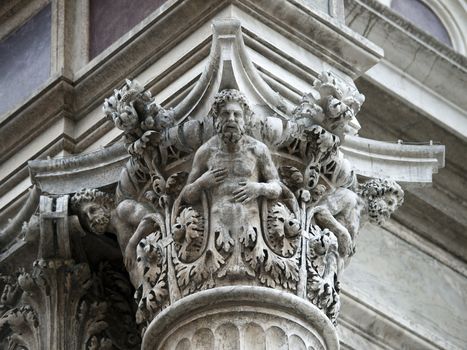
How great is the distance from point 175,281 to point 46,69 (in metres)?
3.88

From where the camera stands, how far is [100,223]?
1448cm

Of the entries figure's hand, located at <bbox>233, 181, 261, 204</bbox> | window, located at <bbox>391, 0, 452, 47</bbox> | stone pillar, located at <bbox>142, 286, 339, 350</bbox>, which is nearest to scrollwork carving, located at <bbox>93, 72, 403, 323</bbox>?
figure's hand, located at <bbox>233, 181, 261, 204</bbox>

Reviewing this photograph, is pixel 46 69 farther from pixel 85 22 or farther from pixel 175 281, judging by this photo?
pixel 175 281

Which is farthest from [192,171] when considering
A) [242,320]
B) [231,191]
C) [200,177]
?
[242,320]

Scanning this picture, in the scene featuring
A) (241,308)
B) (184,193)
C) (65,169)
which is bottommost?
(241,308)

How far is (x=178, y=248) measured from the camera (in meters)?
13.5

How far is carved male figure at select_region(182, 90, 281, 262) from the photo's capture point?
43.8 feet

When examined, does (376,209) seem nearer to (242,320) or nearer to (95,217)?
(242,320)

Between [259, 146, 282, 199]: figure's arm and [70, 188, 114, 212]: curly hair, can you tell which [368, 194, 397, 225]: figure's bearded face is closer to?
[259, 146, 282, 199]: figure's arm

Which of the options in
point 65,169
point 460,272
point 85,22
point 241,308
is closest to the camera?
point 241,308

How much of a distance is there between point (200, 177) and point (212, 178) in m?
0.12

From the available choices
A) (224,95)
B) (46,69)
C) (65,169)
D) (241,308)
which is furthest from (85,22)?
(241,308)

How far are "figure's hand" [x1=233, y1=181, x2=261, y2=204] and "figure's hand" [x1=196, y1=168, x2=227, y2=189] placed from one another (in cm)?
14

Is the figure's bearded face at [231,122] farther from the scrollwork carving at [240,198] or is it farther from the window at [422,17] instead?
the window at [422,17]
